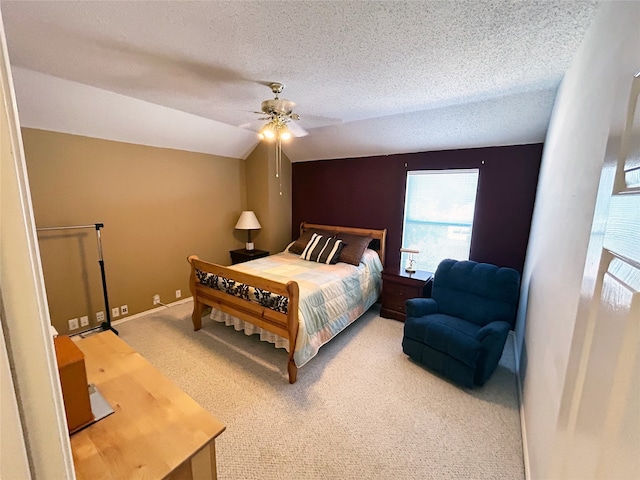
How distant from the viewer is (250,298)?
2449 millimetres

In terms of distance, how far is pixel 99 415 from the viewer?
38.9 inches

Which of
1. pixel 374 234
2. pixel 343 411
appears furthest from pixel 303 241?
pixel 343 411

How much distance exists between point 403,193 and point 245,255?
2.51 metres

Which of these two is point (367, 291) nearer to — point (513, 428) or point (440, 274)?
point (440, 274)

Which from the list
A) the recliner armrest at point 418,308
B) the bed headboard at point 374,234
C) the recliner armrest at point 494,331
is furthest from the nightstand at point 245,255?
the recliner armrest at point 494,331

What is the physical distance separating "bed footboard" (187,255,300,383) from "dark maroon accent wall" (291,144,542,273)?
2.05 metres

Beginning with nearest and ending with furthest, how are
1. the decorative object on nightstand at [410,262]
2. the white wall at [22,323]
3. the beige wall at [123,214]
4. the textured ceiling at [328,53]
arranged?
the white wall at [22,323]
the textured ceiling at [328,53]
the beige wall at [123,214]
the decorative object on nightstand at [410,262]

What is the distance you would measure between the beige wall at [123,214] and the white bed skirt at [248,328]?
121 cm

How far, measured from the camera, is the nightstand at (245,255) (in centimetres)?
414

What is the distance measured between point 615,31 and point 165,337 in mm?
3808

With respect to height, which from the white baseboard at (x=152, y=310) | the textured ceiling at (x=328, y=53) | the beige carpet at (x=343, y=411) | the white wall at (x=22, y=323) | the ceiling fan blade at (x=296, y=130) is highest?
the textured ceiling at (x=328, y=53)

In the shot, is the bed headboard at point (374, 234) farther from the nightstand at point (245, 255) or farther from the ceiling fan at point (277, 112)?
the ceiling fan at point (277, 112)

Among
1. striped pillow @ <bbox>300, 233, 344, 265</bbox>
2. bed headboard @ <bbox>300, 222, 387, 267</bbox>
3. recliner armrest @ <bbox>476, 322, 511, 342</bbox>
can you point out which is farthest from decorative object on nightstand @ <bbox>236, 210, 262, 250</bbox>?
recliner armrest @ <bbox>476, 322, 511, 342</bbox>

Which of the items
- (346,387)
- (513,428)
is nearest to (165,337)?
(346,387)
